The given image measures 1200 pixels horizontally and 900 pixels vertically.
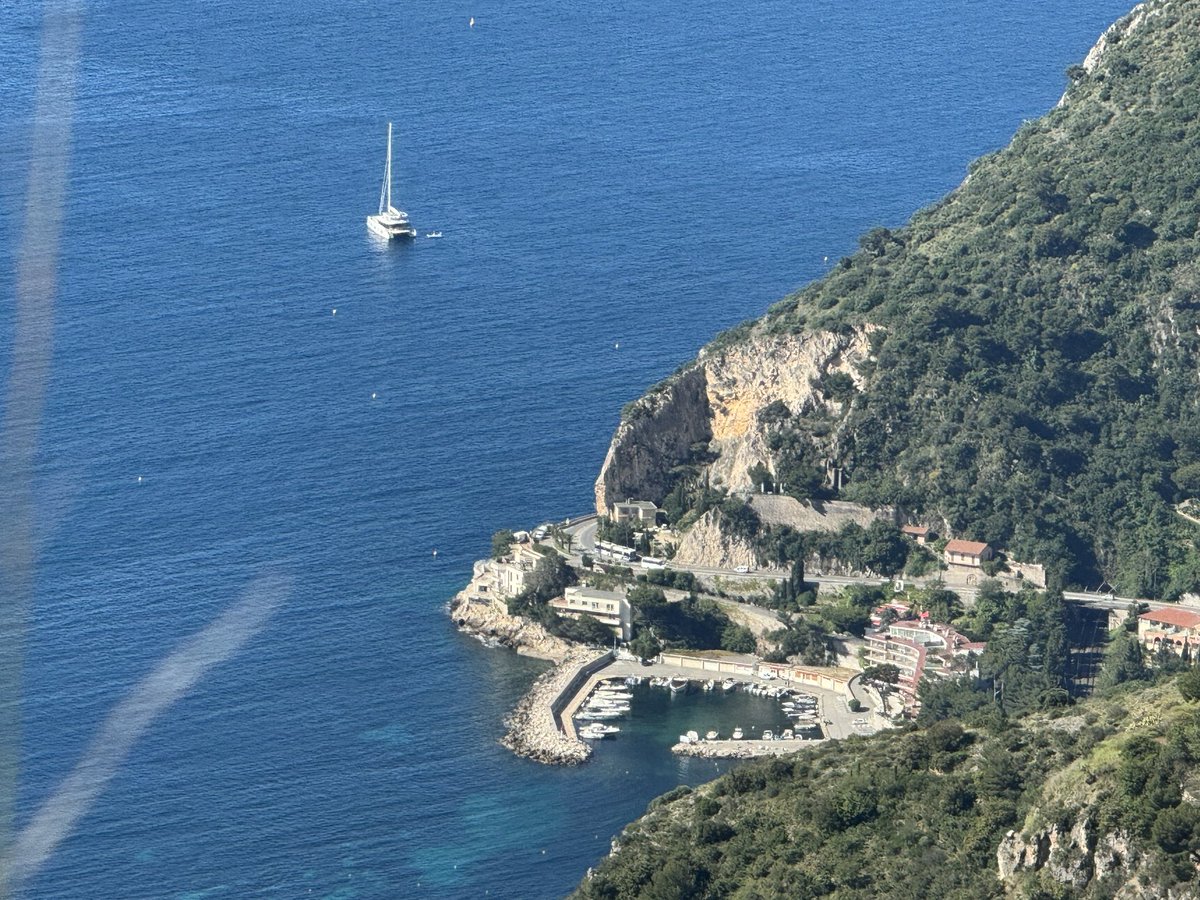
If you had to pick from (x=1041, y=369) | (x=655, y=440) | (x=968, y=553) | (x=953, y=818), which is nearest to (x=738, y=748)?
(x=968, y=553)

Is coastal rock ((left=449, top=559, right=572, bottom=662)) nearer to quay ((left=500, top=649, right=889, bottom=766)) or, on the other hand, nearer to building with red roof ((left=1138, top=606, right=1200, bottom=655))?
quay ((left=500, top=649, right=889, bottom=766))

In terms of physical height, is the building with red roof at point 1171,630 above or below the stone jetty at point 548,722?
above

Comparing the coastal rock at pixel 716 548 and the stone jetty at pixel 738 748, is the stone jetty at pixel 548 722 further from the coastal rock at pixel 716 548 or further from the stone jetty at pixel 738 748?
the coastal rock at pixel 716 548

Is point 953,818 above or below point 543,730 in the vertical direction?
above

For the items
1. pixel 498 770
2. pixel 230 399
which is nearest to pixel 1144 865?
pixel 498 770

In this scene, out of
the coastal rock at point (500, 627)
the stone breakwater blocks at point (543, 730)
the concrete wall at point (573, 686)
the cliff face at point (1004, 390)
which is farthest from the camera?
the cliff face at point (1004, 390)

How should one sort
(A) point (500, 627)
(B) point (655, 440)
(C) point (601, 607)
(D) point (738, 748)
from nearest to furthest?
(D) point (738, 748), (A) point (500, 627), (C) point (601, 607), (B) point (655, 440)

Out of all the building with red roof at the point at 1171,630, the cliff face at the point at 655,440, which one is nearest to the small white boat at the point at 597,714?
the cliff face at the point at 655,440

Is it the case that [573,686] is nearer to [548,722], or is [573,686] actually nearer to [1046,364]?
[548,722]
